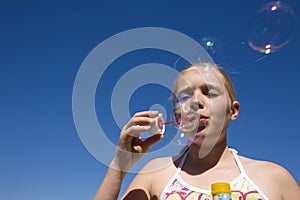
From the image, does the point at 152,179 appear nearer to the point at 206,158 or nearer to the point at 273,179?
the point at 206,158

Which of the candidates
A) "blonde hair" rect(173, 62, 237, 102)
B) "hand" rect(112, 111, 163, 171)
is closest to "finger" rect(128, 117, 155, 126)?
"hand" rect(112, 111, 163, 171)

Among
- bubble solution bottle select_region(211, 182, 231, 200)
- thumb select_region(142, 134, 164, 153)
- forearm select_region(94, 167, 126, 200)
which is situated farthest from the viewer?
thumb select_region(142, 134, 164, 153)

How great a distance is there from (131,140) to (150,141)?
0.12m

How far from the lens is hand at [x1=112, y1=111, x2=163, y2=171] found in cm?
197

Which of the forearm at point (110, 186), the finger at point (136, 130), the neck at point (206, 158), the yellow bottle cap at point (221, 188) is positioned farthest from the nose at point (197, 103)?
the yellow bottle cap at point (221, 188)

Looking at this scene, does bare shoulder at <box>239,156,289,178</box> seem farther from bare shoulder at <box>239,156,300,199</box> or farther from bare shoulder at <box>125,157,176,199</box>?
bare shoulder at <box>125,157,176,199</box>

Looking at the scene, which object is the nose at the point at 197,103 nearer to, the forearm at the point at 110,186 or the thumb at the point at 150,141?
the thumb at the point at 150,141

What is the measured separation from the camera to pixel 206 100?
2.19 m

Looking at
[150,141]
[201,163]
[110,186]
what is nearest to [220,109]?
[201,163]

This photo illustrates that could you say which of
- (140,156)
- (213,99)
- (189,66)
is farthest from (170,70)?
(140,156)

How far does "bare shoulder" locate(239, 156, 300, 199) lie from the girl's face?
0.95ft

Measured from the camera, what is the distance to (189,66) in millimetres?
2502

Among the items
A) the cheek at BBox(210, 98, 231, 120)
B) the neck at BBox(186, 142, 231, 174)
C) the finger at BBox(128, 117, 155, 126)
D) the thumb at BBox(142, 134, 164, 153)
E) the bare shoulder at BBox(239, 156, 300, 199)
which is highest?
the cheek at BBox(210, 98, 231, 120)

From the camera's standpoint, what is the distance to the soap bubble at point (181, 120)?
7.13 ft
